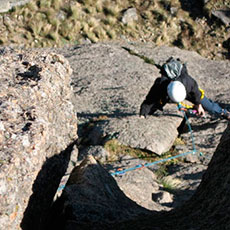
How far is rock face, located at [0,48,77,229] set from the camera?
2.65 metres

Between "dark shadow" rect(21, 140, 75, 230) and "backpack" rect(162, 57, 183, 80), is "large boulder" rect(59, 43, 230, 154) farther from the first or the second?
"dark shadow" rect(21, 140, 75, 230)

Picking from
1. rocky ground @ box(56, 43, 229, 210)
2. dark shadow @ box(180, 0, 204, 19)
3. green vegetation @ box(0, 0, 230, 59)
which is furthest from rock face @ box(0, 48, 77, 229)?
dark shadow @ box(180, 0, 204, 19)

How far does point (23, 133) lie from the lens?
9.39ft

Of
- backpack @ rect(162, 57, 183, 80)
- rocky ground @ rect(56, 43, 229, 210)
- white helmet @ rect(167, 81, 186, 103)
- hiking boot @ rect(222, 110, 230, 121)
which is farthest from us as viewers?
hiking boot @ rect(222, 110, 230, 121)

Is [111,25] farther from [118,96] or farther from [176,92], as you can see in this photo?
[176,92]

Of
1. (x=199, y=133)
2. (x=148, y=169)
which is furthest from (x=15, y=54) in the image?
(x=199, y=133)

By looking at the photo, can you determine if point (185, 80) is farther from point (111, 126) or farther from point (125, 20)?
point (125, 20)

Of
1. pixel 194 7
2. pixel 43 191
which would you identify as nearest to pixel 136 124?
pixel 43 191

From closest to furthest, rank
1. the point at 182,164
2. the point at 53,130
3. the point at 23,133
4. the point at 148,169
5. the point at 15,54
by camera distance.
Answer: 1. the point at 23,133
2. the point at 53,130
3. the point at 15,54
4. the point at 148,169
5. the point at 182,164

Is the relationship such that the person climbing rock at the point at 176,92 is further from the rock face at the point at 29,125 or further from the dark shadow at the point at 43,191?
the dark shadow at the point at 43,191

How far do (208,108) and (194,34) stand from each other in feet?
31.0

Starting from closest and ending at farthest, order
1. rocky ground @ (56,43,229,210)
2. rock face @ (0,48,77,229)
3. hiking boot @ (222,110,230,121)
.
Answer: rock face @ (0,48,77,229)
rocky ground @ (56,43,229,210)
hiking boot @ (222,110,230,121)

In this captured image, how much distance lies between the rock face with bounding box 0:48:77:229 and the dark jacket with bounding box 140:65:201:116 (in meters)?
4.14

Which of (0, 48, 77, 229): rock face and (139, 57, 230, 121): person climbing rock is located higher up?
(0, 48, 77, 229): rock face
